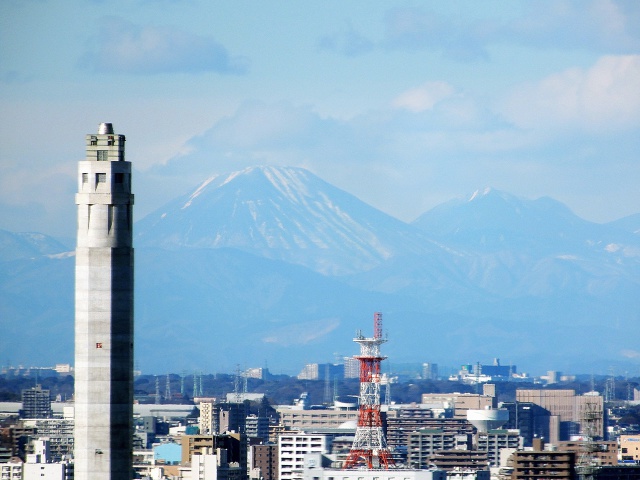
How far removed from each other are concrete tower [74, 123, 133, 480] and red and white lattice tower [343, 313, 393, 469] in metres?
29.2

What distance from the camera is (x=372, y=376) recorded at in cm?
5488

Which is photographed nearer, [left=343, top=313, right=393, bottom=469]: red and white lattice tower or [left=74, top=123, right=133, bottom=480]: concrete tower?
[left=74, top=123, right=133, bottom=480]: concrete tower

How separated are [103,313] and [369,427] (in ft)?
103

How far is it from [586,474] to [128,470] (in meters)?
27.0

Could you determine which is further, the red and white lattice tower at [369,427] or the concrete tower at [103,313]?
the red and white lattice tower at [369,427]

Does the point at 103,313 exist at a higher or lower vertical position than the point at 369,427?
higher

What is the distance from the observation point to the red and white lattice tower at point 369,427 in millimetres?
53812

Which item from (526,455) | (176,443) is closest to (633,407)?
(176,443)

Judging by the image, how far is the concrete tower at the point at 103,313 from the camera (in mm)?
24062

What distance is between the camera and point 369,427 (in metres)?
54.8

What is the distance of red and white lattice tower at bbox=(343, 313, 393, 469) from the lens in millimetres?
53812

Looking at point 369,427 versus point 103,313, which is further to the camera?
point 369,427

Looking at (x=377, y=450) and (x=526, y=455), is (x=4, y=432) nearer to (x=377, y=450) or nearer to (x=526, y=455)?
(x=526, y=455)

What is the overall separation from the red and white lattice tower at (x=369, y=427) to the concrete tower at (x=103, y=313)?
95.7 feet
